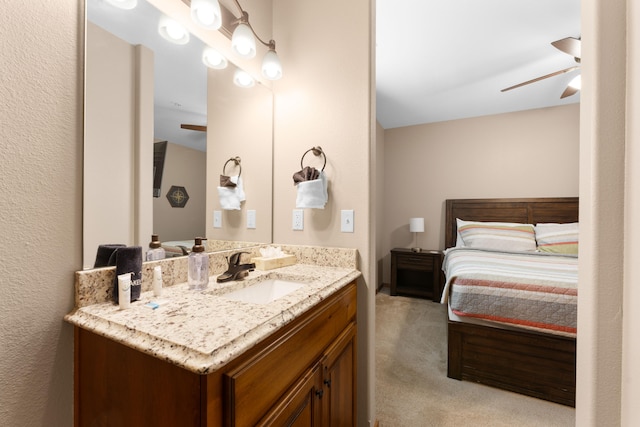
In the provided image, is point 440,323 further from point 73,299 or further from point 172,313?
point 73,299

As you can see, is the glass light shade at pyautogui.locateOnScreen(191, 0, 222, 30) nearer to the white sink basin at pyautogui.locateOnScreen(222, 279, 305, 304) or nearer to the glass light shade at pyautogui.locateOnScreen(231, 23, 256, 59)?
the glass light shade at pyautogui.locateOnScreen(231, 23, 256, 59)

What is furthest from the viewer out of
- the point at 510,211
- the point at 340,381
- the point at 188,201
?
the point at 510,211

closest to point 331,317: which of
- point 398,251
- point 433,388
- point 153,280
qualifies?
point 153,280

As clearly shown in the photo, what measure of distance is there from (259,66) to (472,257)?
8.71 feet

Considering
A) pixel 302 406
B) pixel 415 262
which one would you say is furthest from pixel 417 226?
pixel 302 406

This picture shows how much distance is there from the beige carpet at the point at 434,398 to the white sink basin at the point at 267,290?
3.57 feet

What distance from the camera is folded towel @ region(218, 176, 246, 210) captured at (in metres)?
1.54

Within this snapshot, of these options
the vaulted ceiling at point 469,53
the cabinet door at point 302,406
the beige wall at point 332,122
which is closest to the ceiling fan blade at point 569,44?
the vaulted ceiling at point 469,53

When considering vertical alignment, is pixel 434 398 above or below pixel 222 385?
below

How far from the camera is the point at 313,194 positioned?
152 cm

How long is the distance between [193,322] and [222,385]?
0.66 ft

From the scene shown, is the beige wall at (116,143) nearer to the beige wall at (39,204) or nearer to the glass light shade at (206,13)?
the beige wall at (39,204)

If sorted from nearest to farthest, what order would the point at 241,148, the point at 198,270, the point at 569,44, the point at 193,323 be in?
the point at 193,323, the point at 198,270, the point at 241,148, the point at 569,44

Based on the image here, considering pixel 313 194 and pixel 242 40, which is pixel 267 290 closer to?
pixel 313 194
